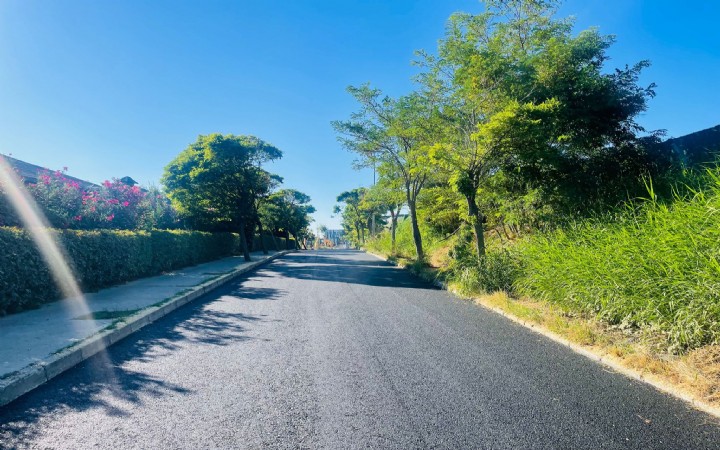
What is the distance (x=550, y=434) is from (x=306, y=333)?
3465 millimetres

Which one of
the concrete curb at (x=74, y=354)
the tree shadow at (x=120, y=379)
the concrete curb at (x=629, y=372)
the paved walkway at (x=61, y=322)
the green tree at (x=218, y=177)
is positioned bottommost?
the concrete curb at (x=629, y=372)

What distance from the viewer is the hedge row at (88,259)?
615 centimetres

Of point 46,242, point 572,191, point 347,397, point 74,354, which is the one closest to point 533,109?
point 572,191

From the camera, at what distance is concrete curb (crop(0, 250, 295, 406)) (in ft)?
10.8

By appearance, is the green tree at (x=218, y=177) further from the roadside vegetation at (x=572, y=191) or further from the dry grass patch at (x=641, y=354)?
the dry grass patch at (x=641, y=354)

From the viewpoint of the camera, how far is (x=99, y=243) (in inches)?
353

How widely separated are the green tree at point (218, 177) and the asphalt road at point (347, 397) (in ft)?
44.6

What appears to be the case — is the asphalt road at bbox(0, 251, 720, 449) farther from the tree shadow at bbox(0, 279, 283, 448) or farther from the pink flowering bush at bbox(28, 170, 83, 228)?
the pink flowering bush at bbox(28, 170, 83, 228)

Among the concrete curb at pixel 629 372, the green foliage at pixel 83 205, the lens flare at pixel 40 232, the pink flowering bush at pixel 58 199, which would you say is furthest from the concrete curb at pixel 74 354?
the pink flowering bush at pixel 58 199

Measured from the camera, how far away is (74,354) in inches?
162

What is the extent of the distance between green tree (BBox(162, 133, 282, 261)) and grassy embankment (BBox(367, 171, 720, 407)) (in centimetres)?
1476

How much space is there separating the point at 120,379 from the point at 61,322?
283 cm

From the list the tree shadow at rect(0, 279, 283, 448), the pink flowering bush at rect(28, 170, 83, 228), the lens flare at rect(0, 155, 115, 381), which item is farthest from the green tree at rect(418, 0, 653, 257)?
the pink flowering bush at rect(28, 170, 83, 228)

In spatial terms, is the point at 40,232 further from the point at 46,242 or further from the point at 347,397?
the point at 347,397
